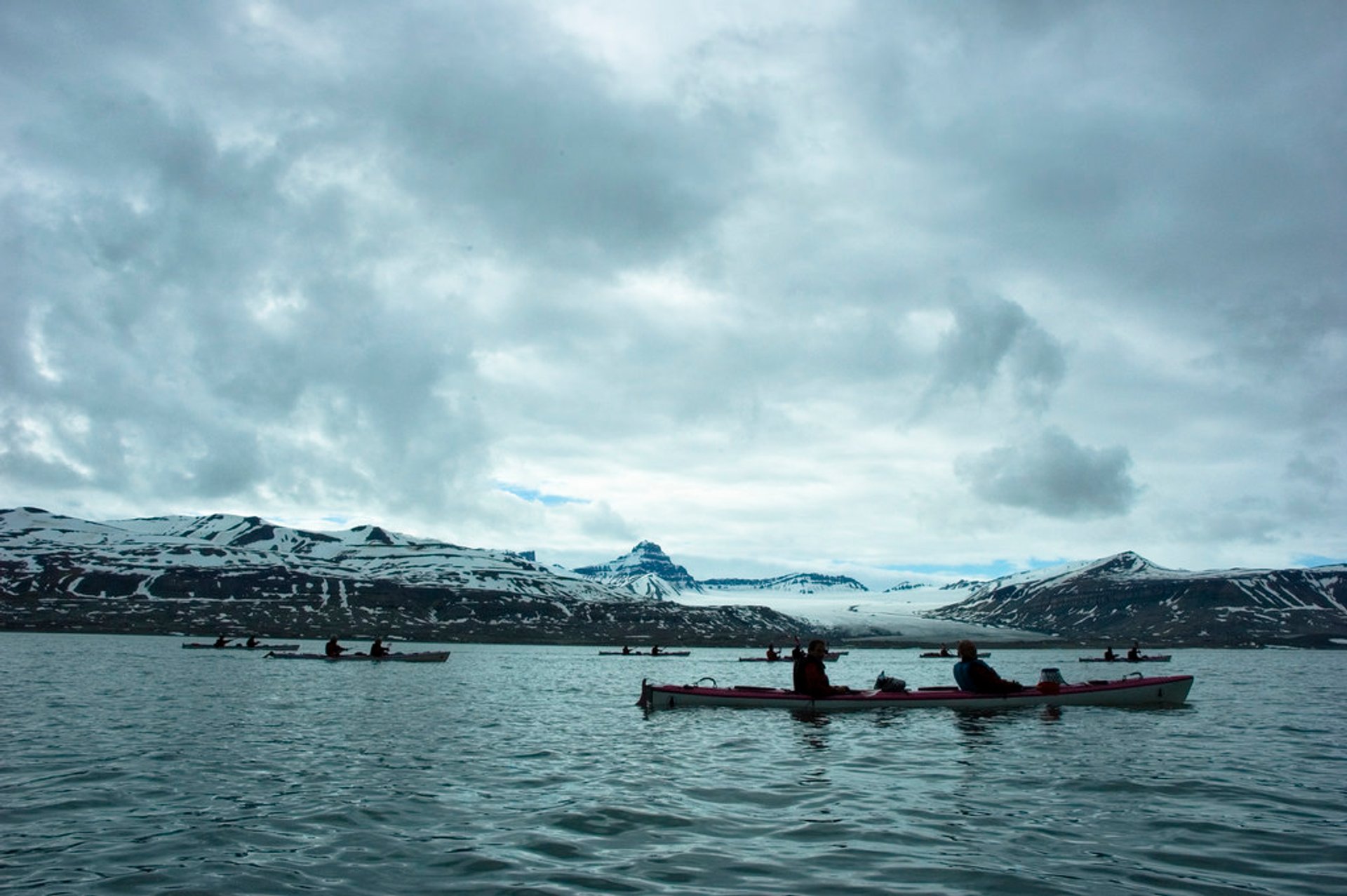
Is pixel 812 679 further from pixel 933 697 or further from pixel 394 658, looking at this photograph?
pixel 394 658

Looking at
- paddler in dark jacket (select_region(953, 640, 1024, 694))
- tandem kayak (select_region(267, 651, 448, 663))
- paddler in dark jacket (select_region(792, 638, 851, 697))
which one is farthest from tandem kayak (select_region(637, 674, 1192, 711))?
tandem kayak (select_region(267, 651, 448, 663))

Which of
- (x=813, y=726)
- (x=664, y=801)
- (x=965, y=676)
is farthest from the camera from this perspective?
(x=965, y=676)

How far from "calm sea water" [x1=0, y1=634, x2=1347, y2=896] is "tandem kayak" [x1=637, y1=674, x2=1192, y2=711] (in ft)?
2.24

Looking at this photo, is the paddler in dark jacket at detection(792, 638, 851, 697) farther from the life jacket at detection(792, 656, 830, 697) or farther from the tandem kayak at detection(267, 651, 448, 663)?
the tandem kayak at detection(267, 651, 448, 663)

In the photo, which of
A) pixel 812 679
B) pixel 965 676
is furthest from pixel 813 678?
pixel 965 676

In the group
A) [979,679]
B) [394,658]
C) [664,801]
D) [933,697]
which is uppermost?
[979,679]

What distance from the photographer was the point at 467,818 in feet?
51.3

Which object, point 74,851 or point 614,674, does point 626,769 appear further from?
point 614,674

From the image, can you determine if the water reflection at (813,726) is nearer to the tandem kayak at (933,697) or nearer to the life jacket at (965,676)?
the tandem kayak at (933,697)

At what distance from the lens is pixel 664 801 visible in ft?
57.0

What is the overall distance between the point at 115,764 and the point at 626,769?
40.4 feet

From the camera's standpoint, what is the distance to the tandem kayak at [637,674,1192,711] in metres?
34.1

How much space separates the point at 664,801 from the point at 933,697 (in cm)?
2004

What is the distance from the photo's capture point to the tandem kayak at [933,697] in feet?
112
